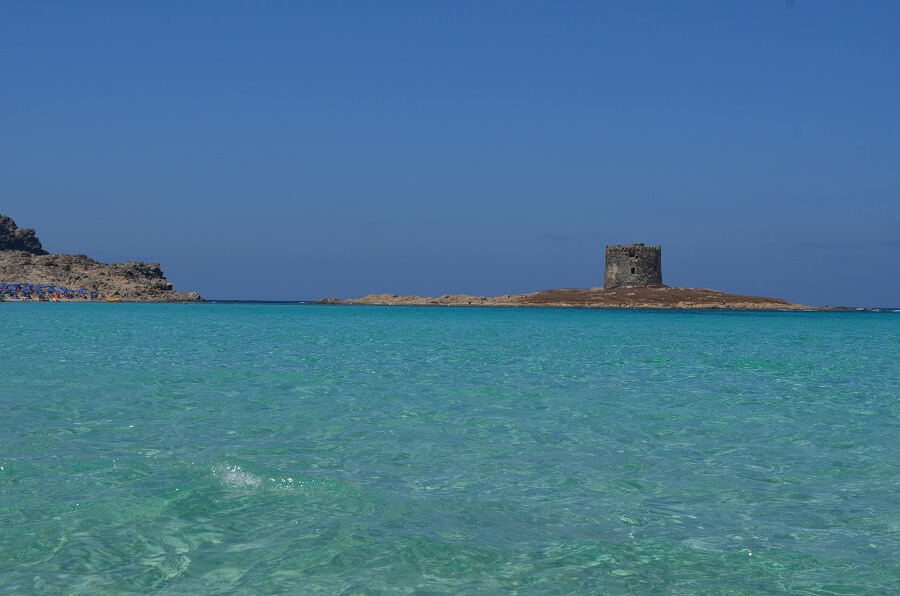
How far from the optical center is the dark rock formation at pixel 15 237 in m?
178

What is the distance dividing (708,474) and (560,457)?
1.64 meters

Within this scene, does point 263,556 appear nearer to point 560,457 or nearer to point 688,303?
point 560,457

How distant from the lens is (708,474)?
8.02 meters

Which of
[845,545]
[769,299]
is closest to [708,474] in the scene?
[845,545]

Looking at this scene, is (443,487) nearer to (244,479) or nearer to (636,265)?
(244,479)

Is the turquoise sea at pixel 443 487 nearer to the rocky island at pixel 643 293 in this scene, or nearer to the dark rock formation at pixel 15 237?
the rocky island at pixel 643 293

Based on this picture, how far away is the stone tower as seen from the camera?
10769cm

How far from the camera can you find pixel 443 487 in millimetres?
7367

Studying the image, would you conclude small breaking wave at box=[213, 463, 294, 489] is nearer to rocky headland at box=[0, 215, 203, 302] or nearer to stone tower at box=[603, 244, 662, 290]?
stone tower at box=[603, 244, 662, 290]

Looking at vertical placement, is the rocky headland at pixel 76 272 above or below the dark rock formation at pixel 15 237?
below

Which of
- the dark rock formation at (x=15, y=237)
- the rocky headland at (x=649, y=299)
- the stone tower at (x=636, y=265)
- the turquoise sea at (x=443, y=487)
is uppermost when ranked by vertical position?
the dark rock formation at (x=15, y=237)

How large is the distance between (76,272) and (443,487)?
17951 centimetres

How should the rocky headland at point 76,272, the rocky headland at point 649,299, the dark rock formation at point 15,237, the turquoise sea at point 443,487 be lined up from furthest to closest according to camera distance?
the dark rock formation at point 15,237 < the rocky headland at point 76,272 < the rocky headland at point 649,299 < the turquoise sea at point 443,487

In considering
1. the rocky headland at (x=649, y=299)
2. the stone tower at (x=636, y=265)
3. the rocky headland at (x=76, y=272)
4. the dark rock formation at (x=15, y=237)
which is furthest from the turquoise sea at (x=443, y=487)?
the dark rock formation at (x=15, y=237)
